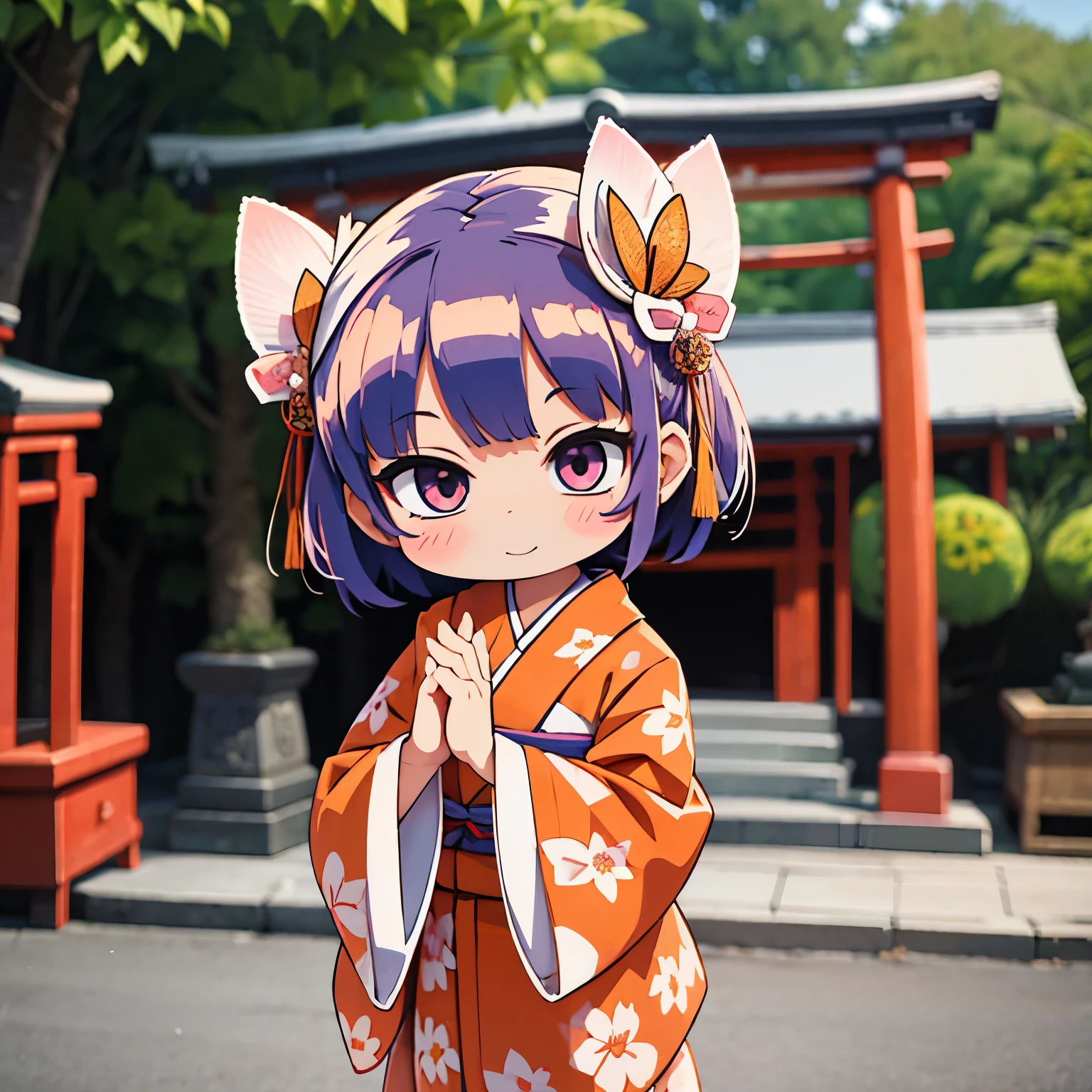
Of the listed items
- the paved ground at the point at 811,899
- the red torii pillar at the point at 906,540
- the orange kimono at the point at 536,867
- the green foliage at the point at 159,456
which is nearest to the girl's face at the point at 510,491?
the orange kimono at the point at 536,867

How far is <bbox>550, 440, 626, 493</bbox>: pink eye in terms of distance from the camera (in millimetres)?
1704

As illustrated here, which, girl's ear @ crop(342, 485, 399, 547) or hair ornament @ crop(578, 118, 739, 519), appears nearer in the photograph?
hair ornament @ crop(578, 118, 739, 519)

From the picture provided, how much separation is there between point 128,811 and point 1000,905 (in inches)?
165

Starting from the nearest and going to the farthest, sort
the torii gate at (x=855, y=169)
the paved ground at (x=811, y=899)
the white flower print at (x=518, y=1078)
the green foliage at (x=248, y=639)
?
the white flower print at (x=518, y=1078)
the paved ground at (x=811, y=899)
the torii gate at (x=855, y=169)
the green foliage at (x=248, y=639)

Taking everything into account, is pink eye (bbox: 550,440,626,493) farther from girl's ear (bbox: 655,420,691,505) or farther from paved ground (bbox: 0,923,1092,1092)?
paved ground (bbox: 0,923,1092,1092)

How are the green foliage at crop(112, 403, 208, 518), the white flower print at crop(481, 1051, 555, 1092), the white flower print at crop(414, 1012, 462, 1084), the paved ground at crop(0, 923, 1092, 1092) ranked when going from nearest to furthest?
the white flower print at crop(481, 1051, 555, 1092)
the white flower print at crop(414, 1012, 462, 1084)
the paved ground at crop(0, 923, 1092, 1092)
the green foliage at crop(112, 403, 208, 518)

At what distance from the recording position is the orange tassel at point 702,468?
178 centimetres

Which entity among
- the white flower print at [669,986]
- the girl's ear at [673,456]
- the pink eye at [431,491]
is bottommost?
the white flower print at [669,986]

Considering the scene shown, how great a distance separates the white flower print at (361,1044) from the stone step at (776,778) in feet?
15.9

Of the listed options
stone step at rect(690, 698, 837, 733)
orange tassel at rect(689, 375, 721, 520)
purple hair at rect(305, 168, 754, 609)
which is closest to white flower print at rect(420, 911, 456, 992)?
purple hair at rect(305, 168, 754, 609)

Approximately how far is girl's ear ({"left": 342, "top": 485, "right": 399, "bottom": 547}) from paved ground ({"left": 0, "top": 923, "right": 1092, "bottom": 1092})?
2.47m

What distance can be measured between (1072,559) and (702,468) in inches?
223

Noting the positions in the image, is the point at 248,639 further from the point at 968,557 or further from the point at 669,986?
the point at 669,986

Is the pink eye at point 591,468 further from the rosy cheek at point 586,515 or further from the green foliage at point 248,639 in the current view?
the green foliage at point 248,639
